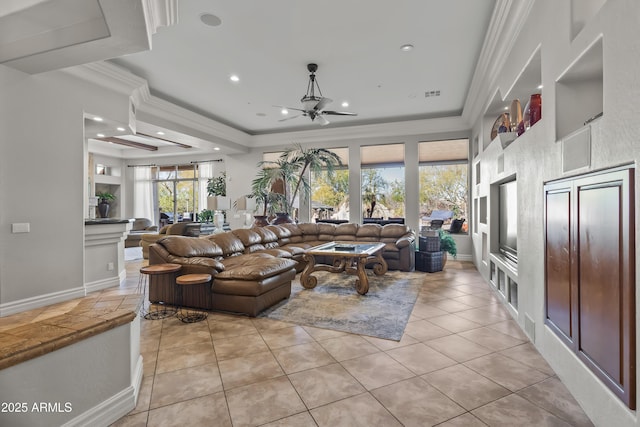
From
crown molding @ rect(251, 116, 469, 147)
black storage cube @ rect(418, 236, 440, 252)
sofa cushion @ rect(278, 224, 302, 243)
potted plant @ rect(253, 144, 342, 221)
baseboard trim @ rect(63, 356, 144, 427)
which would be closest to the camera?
baseboard trim @ rect(63, 356, 144, 427)

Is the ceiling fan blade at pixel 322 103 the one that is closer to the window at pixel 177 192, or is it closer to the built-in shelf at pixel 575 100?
the built-in shelf at pixel 575 100

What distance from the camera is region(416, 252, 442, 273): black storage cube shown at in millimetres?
5848

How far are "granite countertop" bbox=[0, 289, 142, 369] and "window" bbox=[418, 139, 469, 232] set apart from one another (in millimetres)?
6756

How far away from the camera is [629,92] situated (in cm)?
143

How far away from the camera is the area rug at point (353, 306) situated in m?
3.18

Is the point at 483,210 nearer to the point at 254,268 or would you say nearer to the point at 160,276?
the point at 254,268

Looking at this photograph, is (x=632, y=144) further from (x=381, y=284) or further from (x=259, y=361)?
(x=381, y=284)

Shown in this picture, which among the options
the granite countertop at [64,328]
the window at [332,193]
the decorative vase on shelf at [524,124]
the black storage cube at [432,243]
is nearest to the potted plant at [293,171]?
the window at [332,193]

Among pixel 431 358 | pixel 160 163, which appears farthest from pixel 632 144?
pixel 160 163

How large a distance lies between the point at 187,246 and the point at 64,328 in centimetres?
239

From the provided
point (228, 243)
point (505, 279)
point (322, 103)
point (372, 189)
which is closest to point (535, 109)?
point (505, 279)

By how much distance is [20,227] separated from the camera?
369 centimetres

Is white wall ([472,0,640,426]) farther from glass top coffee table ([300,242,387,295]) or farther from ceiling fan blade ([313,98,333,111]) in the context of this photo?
ceiling fan blade ([313,98,333,111])

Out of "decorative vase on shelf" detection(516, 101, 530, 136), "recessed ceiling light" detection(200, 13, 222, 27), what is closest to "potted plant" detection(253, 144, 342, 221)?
"recessed ceiling light" detection(200, 13, 222, 27)
